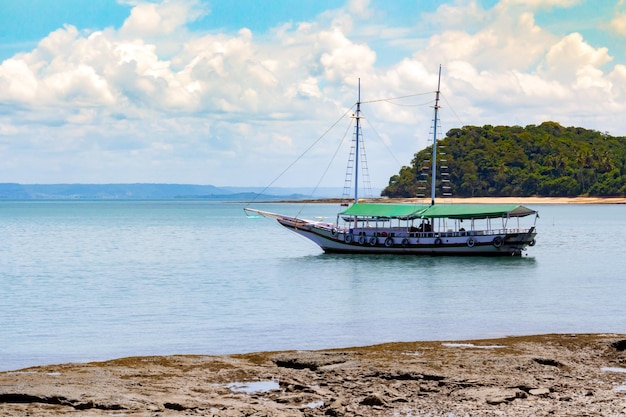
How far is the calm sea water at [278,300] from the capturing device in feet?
73.0

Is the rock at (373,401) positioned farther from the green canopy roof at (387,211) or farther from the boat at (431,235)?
the green canopy roof at (387,211)

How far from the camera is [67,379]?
14836 millimetres

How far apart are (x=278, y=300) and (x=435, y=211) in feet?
76.5

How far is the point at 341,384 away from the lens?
47.9 ft

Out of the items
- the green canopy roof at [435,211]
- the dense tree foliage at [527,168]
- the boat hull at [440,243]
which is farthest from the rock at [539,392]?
the dense tree foliage at [527,168]

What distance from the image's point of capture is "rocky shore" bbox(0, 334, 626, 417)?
509 inches

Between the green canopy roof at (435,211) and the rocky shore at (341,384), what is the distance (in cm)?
3277

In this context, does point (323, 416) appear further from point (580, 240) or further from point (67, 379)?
point (580, 240)

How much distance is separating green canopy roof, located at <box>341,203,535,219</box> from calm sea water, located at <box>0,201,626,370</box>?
271 centimetres

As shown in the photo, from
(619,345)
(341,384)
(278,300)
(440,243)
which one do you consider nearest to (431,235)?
(440,243)

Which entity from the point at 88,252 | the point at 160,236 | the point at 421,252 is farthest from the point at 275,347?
the point at 160,236

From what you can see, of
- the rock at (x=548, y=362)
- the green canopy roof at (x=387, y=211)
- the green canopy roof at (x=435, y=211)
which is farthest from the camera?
the green canopy roof at (x=387, y=211)

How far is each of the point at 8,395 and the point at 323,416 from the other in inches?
196

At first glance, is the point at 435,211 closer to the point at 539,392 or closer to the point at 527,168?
the point at 539,392
